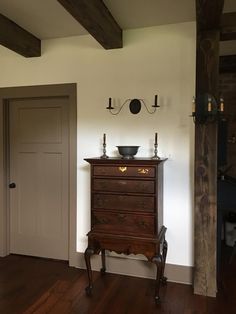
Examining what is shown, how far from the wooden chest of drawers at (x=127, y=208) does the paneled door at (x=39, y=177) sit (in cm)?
78

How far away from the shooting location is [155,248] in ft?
7.76

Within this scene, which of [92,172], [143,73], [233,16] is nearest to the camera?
[233,16]

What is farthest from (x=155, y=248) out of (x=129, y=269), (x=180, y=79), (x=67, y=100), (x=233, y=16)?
(x=233, y=16)

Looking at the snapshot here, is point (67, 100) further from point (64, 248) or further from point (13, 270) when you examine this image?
point (13, 270)

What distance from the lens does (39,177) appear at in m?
3.31

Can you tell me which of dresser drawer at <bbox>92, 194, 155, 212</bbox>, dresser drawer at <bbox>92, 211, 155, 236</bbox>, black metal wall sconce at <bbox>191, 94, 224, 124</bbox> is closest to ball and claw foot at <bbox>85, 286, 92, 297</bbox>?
dresser drawer at <bbox>92, 211, 155, 236</bbox>

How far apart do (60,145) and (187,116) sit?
1482 millimetres

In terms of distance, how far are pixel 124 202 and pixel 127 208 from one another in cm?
6

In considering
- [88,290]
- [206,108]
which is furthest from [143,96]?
[88,290]

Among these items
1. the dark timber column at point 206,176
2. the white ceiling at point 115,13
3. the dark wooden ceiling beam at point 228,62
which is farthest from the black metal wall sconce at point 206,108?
the dark wooden ceiling beam at point 228,62

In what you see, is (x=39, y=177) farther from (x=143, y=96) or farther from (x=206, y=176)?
(x=206, y=176)

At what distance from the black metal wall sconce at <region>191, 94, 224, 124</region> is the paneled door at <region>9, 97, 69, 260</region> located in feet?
4.95

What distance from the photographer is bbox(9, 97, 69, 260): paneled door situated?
3221mm

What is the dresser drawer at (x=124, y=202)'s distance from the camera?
7.88 ft
